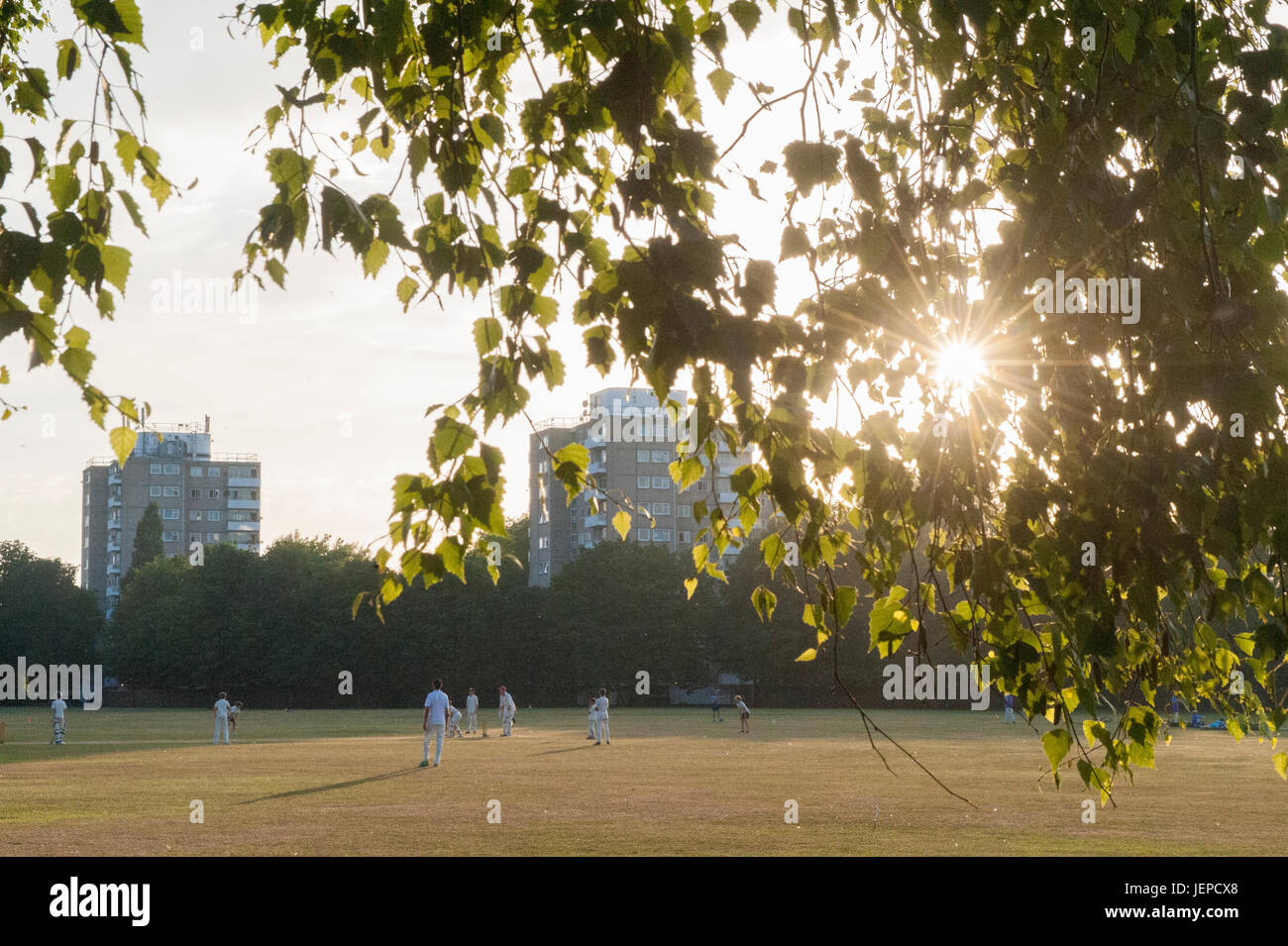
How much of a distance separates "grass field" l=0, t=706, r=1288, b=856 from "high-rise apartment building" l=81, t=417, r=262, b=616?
391ft

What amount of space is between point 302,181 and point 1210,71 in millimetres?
3033

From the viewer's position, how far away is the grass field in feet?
53.0

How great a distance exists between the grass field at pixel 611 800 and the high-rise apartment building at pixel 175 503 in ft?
391

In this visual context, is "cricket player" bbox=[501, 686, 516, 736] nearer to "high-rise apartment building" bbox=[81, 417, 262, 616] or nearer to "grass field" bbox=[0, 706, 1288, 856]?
"grass field" bbox=[0, 706, 1288, 856]

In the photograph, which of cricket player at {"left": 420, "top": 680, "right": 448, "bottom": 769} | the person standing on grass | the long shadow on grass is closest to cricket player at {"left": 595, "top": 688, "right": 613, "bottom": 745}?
cricket player at {"left": 420, "top": 680, "right": 448, "bottom": 769}

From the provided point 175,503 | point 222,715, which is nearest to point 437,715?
point 222,715

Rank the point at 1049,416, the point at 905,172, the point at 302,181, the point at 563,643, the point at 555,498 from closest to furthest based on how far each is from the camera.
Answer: the point at 302,181 → the point at 1049,416 → the point at 905,172 → the point at 563,643 → the point at 555,498

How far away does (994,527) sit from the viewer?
196 inches

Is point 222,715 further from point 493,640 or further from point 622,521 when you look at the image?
point 493,640

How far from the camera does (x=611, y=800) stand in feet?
71.9

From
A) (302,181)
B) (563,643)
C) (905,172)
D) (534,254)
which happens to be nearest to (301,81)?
(302,181)

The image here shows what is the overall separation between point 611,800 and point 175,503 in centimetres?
14513

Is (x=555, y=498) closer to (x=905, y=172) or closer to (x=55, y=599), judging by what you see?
(x=55, y=599)

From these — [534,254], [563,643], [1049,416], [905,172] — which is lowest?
[563,643]
